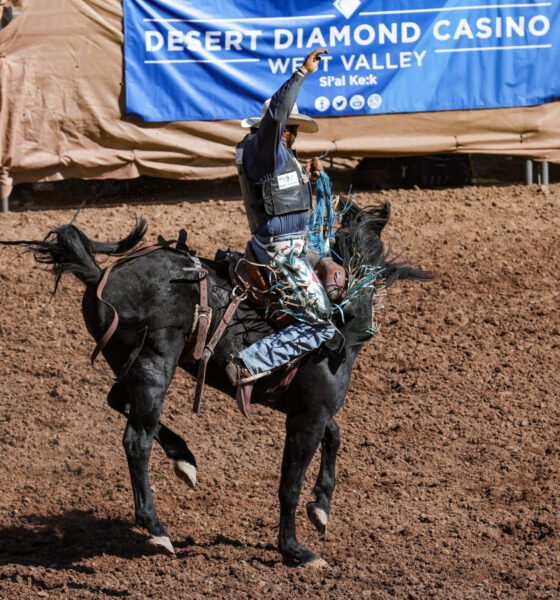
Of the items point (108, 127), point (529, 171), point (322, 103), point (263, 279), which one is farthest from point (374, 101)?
point (263, 279)

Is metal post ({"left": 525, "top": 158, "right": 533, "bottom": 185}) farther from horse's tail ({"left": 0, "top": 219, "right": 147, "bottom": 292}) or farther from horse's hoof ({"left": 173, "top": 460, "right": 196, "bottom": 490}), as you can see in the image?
horse's tail ({"left": 0, "top": 219, "right": 147, "bottom": 292})

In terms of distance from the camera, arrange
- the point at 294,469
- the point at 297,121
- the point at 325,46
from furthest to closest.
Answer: the point at 325,46
the point at 294,469
the point at 297,121

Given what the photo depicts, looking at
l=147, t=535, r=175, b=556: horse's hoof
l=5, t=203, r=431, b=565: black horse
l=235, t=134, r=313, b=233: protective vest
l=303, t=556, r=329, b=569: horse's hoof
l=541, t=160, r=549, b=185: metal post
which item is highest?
l=541, t=160, r=549, b=185: metal post

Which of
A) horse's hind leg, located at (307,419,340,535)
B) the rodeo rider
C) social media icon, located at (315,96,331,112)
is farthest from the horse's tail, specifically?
social media icon, located at (315,96,331,112)

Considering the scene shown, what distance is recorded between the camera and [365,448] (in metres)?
7.78

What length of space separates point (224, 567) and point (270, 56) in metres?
6.71

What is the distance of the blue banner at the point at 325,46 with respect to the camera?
11375 millimetres

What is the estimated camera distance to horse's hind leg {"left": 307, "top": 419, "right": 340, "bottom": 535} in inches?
250

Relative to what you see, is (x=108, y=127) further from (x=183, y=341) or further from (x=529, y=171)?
(x=183, y=341)

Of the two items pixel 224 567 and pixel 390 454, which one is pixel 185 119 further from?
pixel 224 567

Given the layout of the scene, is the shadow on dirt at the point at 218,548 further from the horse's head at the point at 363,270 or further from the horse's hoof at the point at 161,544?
the horse's head at the point at 363,270

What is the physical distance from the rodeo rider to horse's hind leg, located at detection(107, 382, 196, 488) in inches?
25.7

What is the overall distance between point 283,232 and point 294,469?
135cm

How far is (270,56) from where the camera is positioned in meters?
11.4
